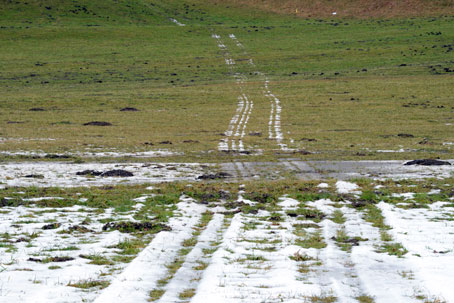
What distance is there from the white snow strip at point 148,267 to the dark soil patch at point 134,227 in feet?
1.14

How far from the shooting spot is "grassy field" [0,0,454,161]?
38812 mm

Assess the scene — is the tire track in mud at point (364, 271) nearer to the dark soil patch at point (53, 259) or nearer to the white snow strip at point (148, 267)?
the white snow strip at point (148, 267)

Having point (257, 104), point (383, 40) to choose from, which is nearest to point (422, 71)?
point (383, 40)

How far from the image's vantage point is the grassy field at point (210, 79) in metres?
38.8

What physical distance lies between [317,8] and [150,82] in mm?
66525

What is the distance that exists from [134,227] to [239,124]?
3291 cm

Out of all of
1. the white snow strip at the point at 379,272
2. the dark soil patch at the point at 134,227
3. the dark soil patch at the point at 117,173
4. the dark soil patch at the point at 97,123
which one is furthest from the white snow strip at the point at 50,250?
the dark soil patch at the point at 97,123

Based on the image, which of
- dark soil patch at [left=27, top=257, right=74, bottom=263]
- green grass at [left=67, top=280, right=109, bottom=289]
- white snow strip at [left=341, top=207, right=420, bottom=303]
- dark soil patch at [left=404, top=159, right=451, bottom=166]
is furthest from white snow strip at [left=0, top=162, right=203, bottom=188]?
green grass at [left=67, top=280, right=109, bottom=289]

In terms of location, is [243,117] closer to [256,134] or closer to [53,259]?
[256,134]

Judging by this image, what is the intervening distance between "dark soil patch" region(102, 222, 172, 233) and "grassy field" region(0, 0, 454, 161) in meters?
14.6

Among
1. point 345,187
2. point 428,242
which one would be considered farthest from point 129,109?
point 428,242

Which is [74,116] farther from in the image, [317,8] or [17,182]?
[317,8]

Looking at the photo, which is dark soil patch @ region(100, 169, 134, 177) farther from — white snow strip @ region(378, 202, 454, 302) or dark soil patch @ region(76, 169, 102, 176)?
white snow strip @ region(378, 202, 454, 302)

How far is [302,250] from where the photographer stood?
1310cm
